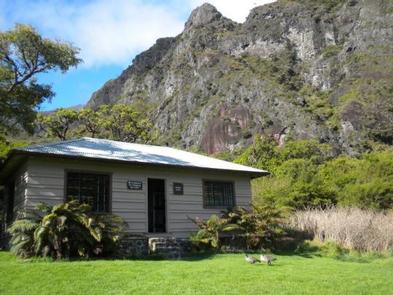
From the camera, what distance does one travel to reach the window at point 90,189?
606 inches

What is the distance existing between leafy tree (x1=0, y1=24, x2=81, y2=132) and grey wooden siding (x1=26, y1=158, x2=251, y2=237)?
20.5 ft

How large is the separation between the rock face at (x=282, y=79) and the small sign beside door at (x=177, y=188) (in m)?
51.0

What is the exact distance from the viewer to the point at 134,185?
1659 centimetres

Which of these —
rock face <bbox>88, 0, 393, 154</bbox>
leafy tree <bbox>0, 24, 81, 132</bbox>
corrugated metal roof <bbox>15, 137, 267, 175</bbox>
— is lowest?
corrugated metal roof <bbox>15, 137, 267, 175</bbox>

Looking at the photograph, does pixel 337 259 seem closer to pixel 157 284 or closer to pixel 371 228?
pixel 371 228

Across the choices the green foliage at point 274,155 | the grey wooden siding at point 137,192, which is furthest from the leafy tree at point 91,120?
the grey wooden siding at point 137,192

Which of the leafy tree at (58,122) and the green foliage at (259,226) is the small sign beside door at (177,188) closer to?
the green foliage at (259,226)

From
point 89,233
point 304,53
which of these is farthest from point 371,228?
point 304,53

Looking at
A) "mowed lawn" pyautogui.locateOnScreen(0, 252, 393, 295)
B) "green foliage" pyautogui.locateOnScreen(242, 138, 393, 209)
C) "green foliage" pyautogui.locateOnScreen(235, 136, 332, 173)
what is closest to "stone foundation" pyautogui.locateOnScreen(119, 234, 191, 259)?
"mowed lawn" pyautogui.locateOnScreen(0, 252, 393, 295)

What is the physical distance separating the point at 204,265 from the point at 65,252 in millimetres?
3898

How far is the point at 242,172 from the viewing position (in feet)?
63.1

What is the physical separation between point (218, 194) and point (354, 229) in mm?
5287

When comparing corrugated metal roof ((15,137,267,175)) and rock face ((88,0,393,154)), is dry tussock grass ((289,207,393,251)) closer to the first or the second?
corrugated metal roof ((15,137,267,175))

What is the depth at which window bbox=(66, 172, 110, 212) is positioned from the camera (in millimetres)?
15391
